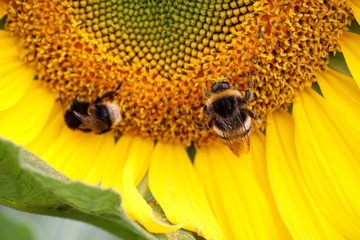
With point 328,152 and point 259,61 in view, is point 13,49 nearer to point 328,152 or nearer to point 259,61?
point 259,61

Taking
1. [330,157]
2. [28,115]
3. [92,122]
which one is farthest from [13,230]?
[330,157]

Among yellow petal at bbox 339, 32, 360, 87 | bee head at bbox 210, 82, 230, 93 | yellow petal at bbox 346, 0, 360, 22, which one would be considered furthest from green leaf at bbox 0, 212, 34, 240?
yellow petal at bbox 346, 0, 360, 22

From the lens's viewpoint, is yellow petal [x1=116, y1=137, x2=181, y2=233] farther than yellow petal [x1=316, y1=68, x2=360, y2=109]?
No

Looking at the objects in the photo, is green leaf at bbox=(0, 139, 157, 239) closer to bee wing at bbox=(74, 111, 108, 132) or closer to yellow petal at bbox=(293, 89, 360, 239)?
bee wing at bbox=(74, 111, 108, 132)

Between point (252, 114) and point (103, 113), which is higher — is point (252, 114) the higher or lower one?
the higher one

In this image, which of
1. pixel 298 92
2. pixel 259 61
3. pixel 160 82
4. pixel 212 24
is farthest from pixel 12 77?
pixel 298 92

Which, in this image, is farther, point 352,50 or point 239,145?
point 352,50

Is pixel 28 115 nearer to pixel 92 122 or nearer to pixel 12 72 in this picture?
pixel 12 72
